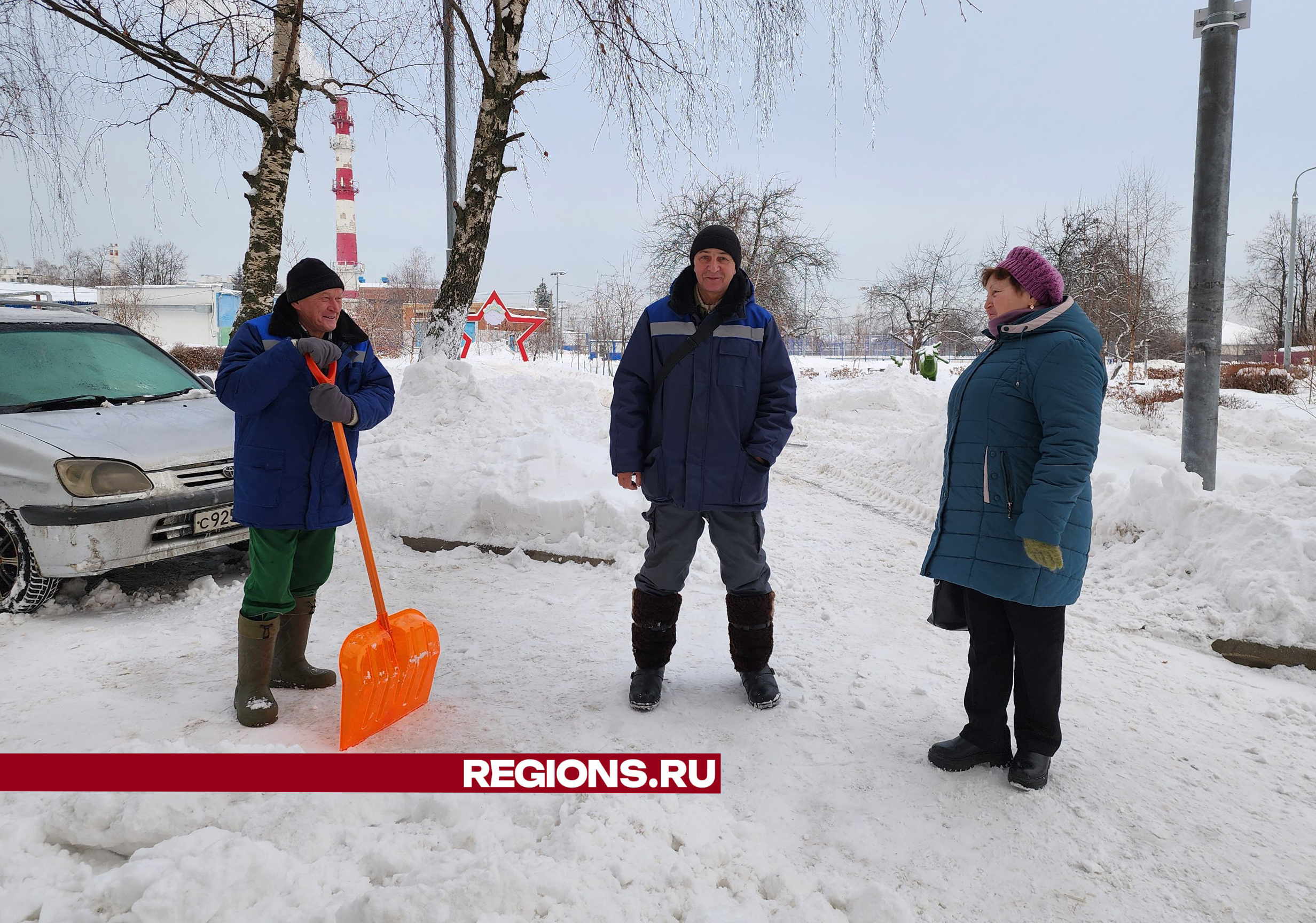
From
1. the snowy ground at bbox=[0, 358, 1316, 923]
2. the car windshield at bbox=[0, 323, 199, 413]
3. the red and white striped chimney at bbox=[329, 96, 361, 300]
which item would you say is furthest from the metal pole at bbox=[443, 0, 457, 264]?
the red and white striped chimney at bbox=[329, 96, 361, 300]

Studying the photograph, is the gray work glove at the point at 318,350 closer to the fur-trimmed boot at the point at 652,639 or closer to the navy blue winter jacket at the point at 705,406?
the navy blue winter jacket at the point at 705,406

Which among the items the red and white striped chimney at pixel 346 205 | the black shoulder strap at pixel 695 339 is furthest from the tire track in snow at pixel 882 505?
the red and white striped chimney at pixel 346 205

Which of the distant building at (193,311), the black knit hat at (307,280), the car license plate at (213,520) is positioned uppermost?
the distant building at (193,311)

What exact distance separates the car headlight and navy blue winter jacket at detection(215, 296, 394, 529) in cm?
156

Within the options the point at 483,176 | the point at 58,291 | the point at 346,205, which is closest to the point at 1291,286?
the point at 483,176

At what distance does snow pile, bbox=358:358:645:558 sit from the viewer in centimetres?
516

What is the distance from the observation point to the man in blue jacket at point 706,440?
9.61 ft

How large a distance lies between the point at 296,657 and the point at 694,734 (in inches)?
68.7

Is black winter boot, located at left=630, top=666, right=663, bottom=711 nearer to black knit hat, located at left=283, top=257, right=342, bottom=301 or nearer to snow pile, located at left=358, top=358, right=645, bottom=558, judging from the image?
snow pile, located at left=358, top=358, right=645, bottom=558

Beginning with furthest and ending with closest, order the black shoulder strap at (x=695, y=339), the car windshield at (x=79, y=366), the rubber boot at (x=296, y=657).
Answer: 1. the car windshield at (x=79, y=366)
2. the rubber boot at (x=296, y=657)
3. the black shoulder strap at (x=695, y=339)

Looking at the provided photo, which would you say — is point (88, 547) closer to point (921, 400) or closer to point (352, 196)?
point (921, 400)

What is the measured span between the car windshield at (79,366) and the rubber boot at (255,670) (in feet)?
8.37

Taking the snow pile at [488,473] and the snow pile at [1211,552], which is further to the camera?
the snow pile at [488,473]

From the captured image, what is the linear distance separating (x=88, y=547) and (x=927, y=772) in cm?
410
